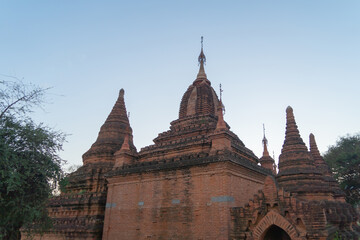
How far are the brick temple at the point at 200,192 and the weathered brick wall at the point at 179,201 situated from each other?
0.05 m

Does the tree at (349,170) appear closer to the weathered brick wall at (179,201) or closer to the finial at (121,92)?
the weathered brick wall at (179,201)

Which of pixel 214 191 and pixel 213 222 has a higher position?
pixel 214 191

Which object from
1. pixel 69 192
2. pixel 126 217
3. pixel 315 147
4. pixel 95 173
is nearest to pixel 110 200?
pixel 126 217

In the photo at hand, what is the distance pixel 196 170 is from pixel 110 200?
7318 millimetres

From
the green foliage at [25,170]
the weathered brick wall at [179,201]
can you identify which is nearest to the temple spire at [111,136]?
the weathered brick wall at [179,201]

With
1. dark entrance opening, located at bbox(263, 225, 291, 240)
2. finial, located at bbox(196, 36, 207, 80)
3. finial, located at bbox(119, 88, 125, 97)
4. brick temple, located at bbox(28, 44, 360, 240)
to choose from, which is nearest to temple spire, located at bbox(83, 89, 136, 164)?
brick temple, located at bbox(28, 44, 360, 240)

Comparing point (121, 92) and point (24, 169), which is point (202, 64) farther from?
point (24, 169)

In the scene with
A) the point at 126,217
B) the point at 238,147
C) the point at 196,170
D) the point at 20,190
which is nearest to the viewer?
the point at 20,190

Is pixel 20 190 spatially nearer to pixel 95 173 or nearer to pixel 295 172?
pixel 95 173

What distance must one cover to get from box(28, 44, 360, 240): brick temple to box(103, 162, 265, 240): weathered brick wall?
0.17ft

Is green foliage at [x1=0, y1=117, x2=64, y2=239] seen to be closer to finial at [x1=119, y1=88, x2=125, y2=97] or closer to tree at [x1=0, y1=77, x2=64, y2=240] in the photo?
tree at [x1=0, y1=77, x2=64, y2=240]

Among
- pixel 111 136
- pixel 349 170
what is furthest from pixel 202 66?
pixel 349 170

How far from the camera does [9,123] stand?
1099cm

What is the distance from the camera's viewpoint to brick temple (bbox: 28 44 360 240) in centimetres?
1311
